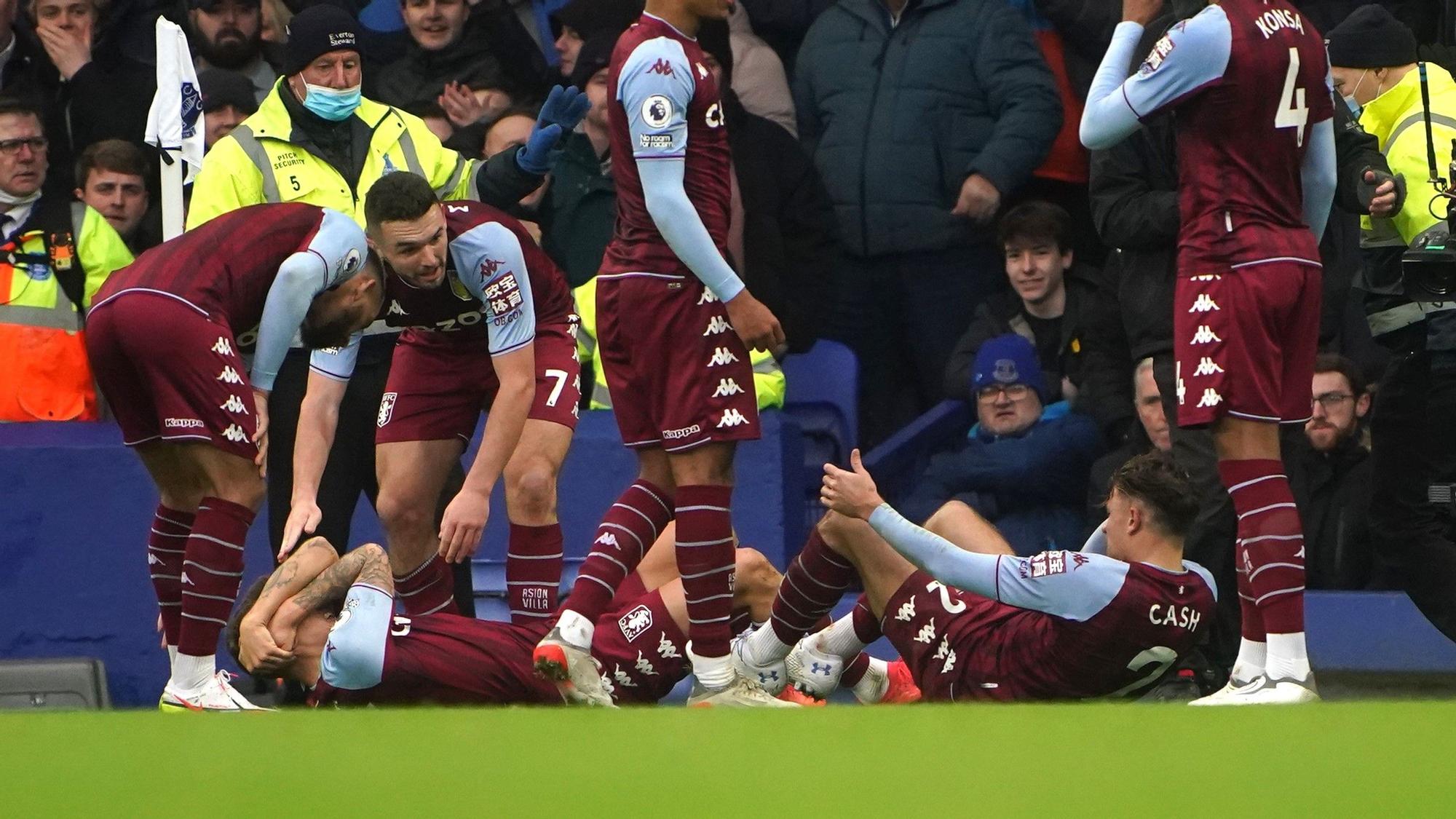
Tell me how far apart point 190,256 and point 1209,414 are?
9.53ft

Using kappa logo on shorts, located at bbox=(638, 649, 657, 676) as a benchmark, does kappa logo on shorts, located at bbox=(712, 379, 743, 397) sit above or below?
above

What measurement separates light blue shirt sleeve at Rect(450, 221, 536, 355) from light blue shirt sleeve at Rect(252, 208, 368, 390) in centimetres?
39

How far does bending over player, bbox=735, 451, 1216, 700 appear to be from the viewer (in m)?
6.07

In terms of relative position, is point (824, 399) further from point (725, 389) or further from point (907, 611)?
point (725, 389)

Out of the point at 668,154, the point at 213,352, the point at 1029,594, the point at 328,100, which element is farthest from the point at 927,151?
the point at 213,352

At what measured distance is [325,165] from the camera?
776cm

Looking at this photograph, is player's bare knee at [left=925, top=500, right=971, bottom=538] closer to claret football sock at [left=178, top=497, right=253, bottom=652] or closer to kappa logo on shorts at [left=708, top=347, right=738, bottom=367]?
kappa logo on shorts at [left=708, top=347, right=738, bottom=367]

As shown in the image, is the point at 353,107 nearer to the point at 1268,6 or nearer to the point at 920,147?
Answer: the point at 920,147

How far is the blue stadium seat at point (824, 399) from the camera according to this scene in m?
8.77

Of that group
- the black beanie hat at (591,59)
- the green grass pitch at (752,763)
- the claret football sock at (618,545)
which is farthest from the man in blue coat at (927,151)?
the green grass pitch at (752,763)

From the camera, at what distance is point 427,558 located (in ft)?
24.0

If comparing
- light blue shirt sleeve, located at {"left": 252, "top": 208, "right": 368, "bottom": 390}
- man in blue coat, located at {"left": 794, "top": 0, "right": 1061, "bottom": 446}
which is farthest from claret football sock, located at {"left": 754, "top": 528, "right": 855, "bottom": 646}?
man in blue coat, located at {"left": 794, "top": 0, "right": 1061, "bottom": 446}

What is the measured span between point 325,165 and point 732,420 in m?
2.23

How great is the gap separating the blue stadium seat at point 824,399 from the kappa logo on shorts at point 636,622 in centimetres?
206
